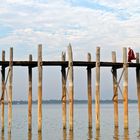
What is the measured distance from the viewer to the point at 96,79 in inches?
1019

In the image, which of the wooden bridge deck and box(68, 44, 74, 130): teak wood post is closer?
box(68, 44, 74, 130): teak wood post

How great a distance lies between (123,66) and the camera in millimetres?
26672

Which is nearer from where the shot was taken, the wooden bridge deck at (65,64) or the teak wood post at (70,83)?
the teak wood post at (70,83)

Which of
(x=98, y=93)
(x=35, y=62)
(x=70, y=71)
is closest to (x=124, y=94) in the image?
(x=98, y=93)

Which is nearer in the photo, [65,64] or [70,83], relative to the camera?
[70,83]

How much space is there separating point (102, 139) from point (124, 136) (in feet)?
5.43

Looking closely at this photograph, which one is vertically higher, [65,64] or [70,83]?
[65,64]

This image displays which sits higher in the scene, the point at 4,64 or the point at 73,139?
the point at 4,64

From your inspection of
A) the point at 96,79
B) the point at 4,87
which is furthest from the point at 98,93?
the point at 4,87

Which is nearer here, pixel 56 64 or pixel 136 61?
pixel 56 64

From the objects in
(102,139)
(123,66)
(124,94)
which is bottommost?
(102,139)

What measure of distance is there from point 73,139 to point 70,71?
405 cm

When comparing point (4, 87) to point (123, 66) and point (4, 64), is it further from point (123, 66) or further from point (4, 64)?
point (123, 66)

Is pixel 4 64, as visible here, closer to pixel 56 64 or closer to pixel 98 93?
pixel 56 64
